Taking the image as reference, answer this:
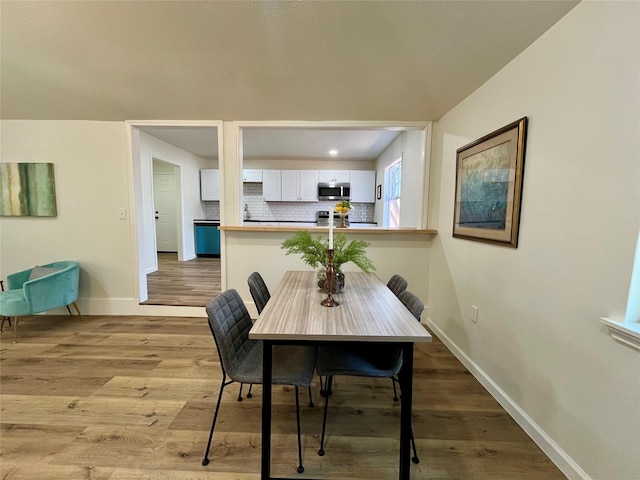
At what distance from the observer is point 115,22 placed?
1.69m

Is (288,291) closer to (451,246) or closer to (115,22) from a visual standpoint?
(451,246)

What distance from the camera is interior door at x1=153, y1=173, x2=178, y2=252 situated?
245 inches

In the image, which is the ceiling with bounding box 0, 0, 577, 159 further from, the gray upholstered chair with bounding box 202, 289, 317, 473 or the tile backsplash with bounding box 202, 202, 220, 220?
the tile backsplash with bounding box 202, 202, 220, 220

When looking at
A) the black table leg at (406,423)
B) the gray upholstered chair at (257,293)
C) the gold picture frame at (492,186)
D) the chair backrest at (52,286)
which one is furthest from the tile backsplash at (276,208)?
the black table leg at (406,423)

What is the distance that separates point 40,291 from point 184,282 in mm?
1824

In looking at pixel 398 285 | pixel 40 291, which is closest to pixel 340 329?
pixel 398 285

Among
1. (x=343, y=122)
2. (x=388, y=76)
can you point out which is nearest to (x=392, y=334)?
(x=388, y=76)

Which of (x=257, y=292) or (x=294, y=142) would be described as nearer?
(x=257, y=292)

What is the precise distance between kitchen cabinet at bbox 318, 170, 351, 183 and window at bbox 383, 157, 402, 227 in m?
1.09

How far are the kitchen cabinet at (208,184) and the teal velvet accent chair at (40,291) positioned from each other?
359 cm

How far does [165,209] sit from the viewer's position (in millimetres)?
6312

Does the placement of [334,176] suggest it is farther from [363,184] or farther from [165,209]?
[165,209]

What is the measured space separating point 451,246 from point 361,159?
155 inches

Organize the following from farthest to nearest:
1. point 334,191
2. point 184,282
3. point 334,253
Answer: point 334,191
point 184,282
point 334,253
